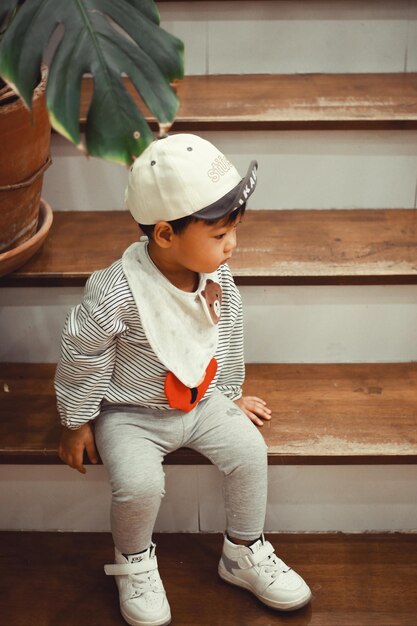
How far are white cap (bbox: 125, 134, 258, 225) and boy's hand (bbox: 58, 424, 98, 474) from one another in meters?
0.38

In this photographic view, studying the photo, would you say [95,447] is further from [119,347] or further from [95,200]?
[95,200]

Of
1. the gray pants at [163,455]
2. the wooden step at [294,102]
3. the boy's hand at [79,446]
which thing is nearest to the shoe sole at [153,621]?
the gray pants at [163,455]

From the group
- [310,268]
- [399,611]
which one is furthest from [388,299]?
[399,611]

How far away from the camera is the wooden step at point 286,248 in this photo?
57.1 inches

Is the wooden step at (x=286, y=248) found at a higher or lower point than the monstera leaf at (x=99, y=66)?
lower

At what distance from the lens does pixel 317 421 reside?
1408 mm

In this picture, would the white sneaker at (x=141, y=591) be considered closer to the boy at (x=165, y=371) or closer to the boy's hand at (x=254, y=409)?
the boy at (x=165, y=371)

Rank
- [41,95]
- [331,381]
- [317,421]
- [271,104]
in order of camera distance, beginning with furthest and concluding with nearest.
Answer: [271,104] < [331,381] < [317,421] < [41,95]

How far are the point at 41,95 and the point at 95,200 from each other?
0.40 meters

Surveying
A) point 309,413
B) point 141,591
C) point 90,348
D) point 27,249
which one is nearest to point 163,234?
point 90,348

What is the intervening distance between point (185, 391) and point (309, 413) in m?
0.26

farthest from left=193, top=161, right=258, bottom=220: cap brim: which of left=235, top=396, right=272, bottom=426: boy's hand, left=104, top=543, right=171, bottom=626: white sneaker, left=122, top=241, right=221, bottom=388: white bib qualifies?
left=104, top=543, right=171, bottom=626: white sneaker

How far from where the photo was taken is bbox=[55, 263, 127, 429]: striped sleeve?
1.20 meters

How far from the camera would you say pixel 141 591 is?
1.28 metres
